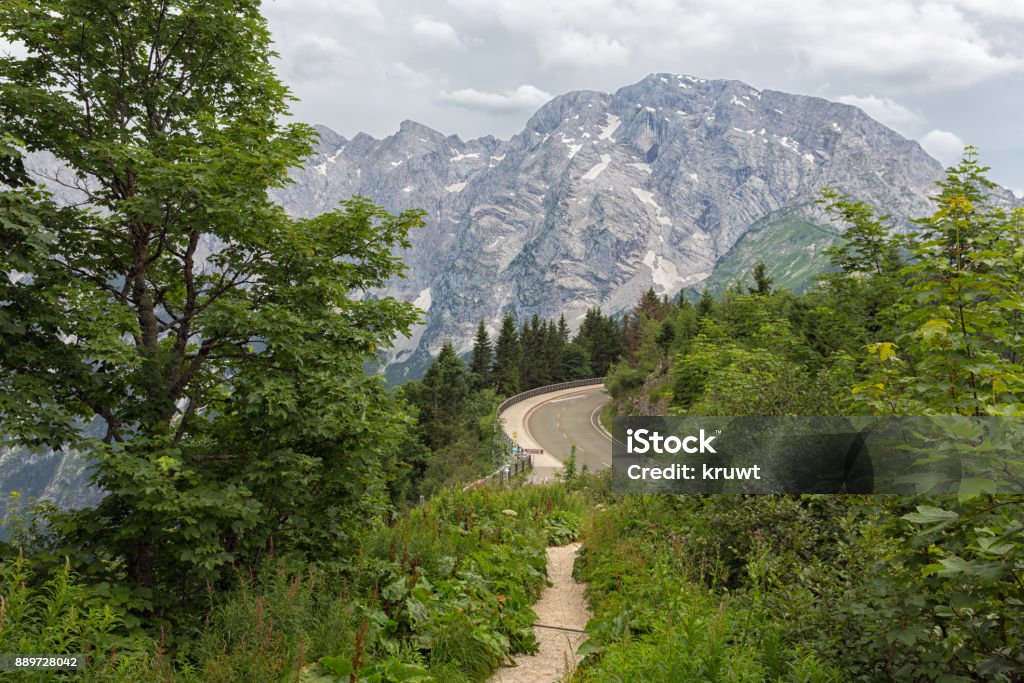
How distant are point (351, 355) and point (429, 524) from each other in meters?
3.95

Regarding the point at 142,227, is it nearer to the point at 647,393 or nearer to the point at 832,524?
the point at 832,524

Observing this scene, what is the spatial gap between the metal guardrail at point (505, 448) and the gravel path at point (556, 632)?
5114 mm

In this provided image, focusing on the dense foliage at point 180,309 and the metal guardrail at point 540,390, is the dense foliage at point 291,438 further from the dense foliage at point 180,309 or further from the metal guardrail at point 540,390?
the metal guardrail at point 540,390

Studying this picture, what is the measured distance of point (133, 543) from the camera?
7.18 metres

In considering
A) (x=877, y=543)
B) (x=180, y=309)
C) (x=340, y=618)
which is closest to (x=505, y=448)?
(x=180, y=309)

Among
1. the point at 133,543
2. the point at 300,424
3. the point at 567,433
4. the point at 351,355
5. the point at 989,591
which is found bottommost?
the point at 567,433

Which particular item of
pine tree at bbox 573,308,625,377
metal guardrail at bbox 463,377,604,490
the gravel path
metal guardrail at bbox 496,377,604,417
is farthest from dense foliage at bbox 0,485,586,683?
pine tree at bbox 573,308,625,377

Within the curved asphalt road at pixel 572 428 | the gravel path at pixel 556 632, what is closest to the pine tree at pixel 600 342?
the curved asphalt road at pixel 572 428

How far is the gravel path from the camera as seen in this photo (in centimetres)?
667

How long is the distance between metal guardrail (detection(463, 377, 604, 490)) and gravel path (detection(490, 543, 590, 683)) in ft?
16.8

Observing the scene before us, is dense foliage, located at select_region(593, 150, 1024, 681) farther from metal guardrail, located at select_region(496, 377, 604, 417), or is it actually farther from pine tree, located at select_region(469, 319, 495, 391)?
pine tree, located at select_region(469, 319, 495, 391)

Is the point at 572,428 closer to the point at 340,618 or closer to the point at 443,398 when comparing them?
the point at 443,398

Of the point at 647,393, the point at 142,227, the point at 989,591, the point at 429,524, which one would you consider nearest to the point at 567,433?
the point at 647,393

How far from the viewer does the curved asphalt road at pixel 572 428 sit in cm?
4234
